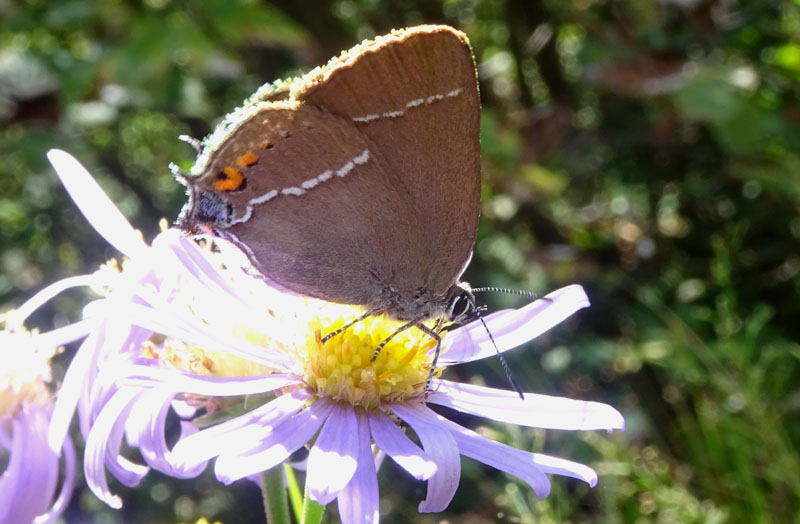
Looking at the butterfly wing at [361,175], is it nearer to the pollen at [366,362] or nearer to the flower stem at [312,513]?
the pollen at [366,362]

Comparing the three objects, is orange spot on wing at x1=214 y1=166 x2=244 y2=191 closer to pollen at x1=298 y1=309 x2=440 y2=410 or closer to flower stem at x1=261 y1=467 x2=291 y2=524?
pollen at x1=298 y1=309 x2=440 y2=410

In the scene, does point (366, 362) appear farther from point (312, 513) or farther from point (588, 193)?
point (588, 193)

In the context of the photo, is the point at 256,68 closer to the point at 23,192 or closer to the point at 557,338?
the point at 23,192

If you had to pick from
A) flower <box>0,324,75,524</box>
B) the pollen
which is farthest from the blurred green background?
flower <box>0,324,75,524</box>

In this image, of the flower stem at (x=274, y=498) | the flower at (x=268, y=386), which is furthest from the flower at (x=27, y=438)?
the flower stem at (x=274, y=498)

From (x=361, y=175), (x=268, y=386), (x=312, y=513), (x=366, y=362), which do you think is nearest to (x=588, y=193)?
(x=361, y=175)

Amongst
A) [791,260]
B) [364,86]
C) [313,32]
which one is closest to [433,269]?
[364,86]
